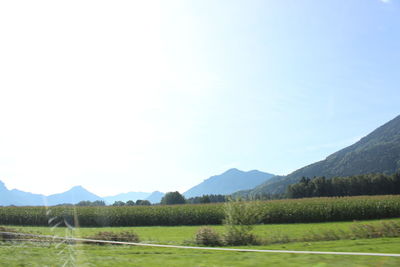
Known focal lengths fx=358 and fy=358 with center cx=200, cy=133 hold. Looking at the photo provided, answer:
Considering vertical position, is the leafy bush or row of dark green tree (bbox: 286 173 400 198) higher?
row of dark green tree (bbox: 286 173 400 198)

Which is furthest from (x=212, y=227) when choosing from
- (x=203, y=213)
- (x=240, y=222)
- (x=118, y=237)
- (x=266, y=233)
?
(x=118, y=237)

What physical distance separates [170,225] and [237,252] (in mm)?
35427

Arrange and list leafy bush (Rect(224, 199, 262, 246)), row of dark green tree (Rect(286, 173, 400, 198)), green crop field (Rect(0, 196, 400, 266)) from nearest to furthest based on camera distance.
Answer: green crop field (Rect(0, 196, 400, 266)), leafy bush (Rect(224, 199, 262, 246)), row of dark green tree (Rect(286, 173, 400, 198))

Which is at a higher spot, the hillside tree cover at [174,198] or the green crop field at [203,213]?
the hillside tree cover at [174,198]

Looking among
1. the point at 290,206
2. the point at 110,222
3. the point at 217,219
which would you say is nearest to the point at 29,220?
the point at 110,222

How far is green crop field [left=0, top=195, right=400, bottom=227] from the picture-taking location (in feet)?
144

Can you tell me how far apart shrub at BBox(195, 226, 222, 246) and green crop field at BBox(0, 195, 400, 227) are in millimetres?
15459

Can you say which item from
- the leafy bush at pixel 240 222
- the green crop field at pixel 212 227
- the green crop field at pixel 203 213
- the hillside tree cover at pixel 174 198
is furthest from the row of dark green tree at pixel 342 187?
the leafy bush at pixel 240 222

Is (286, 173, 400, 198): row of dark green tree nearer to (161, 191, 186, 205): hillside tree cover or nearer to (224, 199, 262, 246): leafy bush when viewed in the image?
(161, 191, 186, 205): hillside tree cover

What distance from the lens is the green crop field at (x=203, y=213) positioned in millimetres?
43812

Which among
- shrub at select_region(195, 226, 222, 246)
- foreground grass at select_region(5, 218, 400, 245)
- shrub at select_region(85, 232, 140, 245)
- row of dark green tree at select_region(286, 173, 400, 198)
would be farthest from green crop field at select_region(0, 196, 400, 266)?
row of dark green tree at select_region(286, 173, 400, 198)

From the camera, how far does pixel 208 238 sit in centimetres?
2266

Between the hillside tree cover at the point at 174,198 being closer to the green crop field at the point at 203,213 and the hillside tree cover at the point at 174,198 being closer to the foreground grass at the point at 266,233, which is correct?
the green crop field at the point at 203,213

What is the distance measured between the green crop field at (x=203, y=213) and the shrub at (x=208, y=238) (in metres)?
15.5
